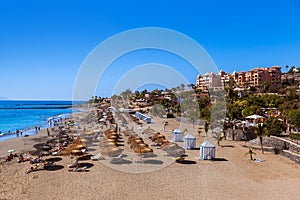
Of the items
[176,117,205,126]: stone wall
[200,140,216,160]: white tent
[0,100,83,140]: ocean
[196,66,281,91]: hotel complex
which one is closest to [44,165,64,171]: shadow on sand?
[200,140,216,160]: white tent

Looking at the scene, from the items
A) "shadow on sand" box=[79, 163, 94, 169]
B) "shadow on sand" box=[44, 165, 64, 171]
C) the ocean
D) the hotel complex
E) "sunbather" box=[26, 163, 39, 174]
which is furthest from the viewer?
the hotel complex

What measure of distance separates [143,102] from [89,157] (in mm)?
55875

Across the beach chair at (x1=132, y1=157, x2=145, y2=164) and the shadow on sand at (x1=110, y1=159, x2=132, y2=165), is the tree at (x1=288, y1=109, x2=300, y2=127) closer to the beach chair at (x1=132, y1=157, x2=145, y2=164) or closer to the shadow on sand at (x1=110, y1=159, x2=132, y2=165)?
the beach chair at (x1=132, y1=157, x2=145, y2=164)

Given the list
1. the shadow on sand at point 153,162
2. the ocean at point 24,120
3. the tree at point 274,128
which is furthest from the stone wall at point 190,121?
the ocean at point 24,120

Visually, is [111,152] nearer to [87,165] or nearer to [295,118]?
[87,165]

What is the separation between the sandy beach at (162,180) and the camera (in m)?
9.16

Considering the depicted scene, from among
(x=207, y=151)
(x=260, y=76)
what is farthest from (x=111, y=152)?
(x=260, y=76)

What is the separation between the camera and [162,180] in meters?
10.6

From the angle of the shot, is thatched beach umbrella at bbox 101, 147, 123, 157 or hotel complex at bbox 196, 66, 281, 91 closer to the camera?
thatched beach umbrella at bbox 101, 147, 123, 157

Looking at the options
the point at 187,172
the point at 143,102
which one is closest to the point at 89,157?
the point at 187,172

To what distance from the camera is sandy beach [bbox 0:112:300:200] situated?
9.16 meters

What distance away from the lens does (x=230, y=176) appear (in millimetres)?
11109

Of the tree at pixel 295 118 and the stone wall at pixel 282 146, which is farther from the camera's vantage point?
the tree at pixel 295 118

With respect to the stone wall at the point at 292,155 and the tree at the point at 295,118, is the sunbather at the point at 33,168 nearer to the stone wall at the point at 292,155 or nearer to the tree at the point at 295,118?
the stone wall at the point at 292,155
